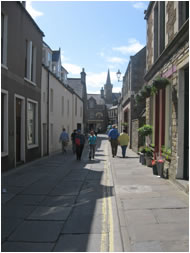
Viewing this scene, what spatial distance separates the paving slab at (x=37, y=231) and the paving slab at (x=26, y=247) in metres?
0.16

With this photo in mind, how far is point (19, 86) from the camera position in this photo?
13.1 m

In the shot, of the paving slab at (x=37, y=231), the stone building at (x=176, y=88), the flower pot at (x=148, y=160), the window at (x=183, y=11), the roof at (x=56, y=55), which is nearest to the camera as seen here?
the paving slab at (x=37, y=231)

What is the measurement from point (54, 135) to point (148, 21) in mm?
12141

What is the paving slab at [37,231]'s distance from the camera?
4543 mm

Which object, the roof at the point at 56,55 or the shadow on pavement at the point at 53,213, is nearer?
the shadow on pavement at the point at 53,213

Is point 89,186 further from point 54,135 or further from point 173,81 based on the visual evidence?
point 54,135

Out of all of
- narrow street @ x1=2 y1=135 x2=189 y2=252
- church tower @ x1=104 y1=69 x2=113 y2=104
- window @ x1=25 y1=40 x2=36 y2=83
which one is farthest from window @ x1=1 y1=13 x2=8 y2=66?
church tower @ x1=104 y1=69 x2=113 y2=104

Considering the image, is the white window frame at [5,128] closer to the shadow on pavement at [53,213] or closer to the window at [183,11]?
the shadow on pavement at [53,213]

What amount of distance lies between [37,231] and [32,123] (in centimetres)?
1171

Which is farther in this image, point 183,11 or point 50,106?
point 50,106

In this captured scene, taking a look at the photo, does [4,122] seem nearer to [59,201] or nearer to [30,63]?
[30,63]

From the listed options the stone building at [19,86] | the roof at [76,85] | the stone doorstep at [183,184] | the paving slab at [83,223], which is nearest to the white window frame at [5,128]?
the stone building at [19,86]

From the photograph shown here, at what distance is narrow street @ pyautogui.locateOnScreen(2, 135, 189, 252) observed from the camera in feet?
14.1

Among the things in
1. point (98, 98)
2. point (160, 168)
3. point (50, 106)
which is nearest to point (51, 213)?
point (160, 168)
